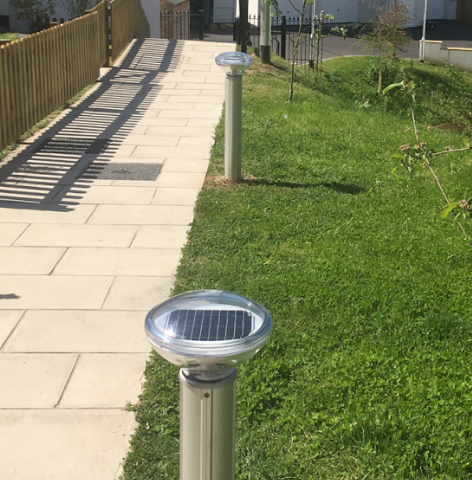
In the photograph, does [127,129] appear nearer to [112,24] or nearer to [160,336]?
[112,24]

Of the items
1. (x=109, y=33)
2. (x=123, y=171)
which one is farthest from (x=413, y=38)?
(x=123, y=171)

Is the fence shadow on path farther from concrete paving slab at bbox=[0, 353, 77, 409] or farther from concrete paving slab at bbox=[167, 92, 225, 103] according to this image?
concrete paving slab at bbox=[0, 353, 77, 409]

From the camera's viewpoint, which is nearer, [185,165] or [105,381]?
[105,381]

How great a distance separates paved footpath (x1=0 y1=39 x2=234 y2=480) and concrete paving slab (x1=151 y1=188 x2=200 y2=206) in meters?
0.01

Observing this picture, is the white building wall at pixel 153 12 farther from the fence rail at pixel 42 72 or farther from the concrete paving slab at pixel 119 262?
the concrete paving slab at pixel 119 262

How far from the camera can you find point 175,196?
27.4ft

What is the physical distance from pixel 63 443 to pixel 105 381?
665 mm

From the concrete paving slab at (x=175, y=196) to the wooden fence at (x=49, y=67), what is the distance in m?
2.67

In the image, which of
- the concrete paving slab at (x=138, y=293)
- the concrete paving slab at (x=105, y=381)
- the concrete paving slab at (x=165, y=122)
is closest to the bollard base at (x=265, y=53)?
the concrete paving slab at (x=165, y=122)

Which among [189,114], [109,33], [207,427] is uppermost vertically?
[109,33]

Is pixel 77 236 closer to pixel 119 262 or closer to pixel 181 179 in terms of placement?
pixel 119 262

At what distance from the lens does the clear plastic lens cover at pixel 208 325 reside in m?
2.25

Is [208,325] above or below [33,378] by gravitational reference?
above

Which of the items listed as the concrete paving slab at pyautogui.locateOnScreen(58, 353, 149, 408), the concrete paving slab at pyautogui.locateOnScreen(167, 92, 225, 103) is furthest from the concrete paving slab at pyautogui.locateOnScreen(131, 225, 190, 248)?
the concrete paving slab at pyautogui.locateOnScreen(167, 92, 225, 103)
